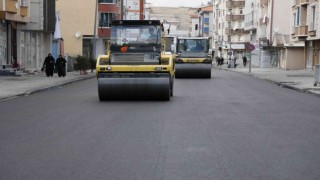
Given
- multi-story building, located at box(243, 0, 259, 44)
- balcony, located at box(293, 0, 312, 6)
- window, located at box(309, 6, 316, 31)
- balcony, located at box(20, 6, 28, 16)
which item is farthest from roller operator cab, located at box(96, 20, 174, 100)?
multi-story building, located at box(243, 0, 259, 44)

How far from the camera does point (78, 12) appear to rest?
70812 mm

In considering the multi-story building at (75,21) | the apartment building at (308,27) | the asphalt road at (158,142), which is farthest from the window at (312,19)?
the asphalt road at (158,142)

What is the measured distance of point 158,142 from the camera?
10492mm

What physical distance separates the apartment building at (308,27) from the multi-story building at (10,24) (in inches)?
956

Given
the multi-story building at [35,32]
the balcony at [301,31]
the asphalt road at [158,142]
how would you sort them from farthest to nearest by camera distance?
the balcony at [301,31] → the multi-story building at [35,32] → the asphalt road at [158,142]

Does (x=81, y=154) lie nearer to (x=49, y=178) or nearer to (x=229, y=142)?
(x=49, y=178)

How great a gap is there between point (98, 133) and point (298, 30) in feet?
158

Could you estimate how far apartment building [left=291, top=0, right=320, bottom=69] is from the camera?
173 feet

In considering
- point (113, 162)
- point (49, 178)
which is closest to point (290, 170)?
point (113, 162)

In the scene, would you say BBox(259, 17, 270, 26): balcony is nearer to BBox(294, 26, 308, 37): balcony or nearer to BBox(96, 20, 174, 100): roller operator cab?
BBox(294, 26, 308, 37): balcony

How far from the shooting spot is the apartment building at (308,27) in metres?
52.8

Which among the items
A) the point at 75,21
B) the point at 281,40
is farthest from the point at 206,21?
the point at 75,21

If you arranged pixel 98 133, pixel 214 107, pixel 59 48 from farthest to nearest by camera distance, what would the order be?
1. pixel 59 48
2. pixel 214 107
3. pixel 98 133

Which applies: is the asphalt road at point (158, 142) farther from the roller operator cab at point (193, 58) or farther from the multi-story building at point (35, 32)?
the multi-story building at point (35, 32)
